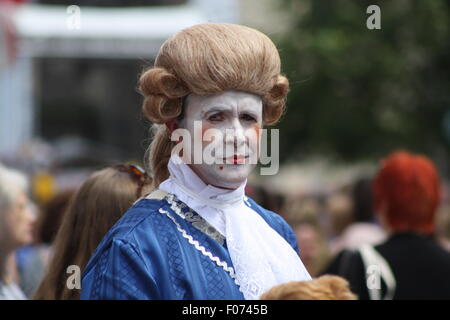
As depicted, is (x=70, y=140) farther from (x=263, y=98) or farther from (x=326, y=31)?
(x=263, y=98)

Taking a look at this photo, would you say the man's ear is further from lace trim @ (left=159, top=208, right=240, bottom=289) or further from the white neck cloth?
lace trim @ (left=159, top=208, right=240, bottom=289)

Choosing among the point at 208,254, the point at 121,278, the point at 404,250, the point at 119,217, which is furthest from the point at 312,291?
the point at 404,250

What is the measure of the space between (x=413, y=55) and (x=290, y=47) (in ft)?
7.10

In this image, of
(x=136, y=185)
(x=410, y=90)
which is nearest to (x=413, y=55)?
(x=410, y=90)

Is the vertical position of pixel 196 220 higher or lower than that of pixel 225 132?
lower

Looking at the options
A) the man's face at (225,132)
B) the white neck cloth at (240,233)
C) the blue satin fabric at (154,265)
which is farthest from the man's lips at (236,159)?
the blue satin fabric at (154,265)

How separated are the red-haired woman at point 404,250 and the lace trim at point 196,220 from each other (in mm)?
1559

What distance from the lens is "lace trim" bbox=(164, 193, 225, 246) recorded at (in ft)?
8.79

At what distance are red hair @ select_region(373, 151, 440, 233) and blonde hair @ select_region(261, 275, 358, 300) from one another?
6.61 ft

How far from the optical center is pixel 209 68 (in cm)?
259

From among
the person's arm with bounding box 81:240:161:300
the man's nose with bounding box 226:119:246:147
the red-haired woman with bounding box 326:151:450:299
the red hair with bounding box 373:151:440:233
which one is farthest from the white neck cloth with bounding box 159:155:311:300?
the red hair with bounding box 373:151:440:233

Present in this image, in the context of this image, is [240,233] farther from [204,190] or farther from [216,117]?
[216,117]

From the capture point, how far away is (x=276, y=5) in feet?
56.5

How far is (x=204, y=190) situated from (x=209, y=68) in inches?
14.0
